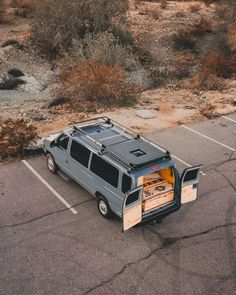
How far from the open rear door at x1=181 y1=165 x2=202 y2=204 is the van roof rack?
0.64 m

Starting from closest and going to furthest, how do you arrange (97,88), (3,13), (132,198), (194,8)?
1. (132,198)
2. (97,88)
3. (3,13)
4. (194,8)

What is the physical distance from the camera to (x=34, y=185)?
11.1 meters

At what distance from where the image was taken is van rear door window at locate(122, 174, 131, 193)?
28.5ft

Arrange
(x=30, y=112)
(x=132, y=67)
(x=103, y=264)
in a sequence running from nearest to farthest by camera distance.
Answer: (x=103, y=264), (x=30, y=112), (x=132, y=67)

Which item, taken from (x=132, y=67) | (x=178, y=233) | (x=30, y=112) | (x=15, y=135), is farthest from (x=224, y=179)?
(x=132, y=67)

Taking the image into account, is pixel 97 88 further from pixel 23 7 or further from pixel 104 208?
pixel 23 7

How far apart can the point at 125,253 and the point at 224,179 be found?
4644 millimetres

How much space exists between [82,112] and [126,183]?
8.31m

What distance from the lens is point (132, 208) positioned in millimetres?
8289

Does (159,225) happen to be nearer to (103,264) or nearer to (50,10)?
(103,264)

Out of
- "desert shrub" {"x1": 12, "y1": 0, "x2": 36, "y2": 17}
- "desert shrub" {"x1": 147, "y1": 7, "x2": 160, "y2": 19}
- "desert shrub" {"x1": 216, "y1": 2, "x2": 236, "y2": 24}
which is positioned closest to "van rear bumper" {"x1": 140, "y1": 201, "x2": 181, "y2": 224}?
"desert shrub" {"x1": 216, "y1": 2, "x2": 236, "y2": 24}

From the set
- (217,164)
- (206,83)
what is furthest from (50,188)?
(206,83)

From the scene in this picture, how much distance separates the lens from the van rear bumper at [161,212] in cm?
887

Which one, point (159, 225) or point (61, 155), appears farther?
point (61, 155)
